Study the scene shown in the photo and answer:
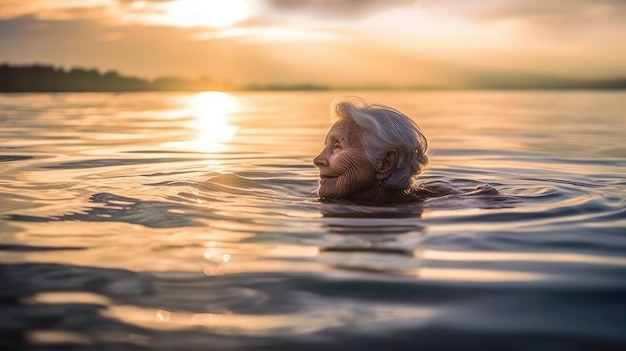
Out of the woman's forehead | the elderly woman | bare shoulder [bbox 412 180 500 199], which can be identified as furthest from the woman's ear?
bare shoulder [bbox 412 180 500 199]

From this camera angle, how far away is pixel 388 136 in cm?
762

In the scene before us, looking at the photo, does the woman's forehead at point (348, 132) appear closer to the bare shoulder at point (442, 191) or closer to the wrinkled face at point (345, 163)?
the wrinkled face at point (345, 163)

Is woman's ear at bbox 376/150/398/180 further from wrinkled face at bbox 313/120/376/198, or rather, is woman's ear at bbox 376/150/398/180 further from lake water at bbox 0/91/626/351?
lake water at bbox 0/91/626/351

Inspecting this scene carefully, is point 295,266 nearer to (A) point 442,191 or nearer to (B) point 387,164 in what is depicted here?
(B) point 387,164

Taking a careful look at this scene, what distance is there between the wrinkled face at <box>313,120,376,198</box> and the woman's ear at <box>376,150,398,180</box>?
0.07 meters

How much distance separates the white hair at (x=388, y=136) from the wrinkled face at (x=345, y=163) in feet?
0.28

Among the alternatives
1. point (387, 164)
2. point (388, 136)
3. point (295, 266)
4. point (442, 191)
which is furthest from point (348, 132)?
point (295, 266)

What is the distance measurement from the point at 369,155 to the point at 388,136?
267 millimetres

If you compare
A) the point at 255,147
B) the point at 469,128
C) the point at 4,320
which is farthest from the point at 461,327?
the point at 469,128

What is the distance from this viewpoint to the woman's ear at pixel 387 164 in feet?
25.1

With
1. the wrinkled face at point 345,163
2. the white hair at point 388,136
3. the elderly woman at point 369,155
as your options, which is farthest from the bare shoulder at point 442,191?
the wrinkled face at point 345,163

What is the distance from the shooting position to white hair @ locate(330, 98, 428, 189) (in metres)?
7.57

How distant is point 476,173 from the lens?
11578 mm

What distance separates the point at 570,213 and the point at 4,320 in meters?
4.98
